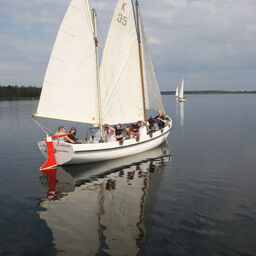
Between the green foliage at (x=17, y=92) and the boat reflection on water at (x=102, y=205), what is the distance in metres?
157

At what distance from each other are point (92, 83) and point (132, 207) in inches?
413

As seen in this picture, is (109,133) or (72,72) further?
(109,133)

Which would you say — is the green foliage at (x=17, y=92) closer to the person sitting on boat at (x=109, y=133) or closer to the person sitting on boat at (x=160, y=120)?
the person sitting on boat at (x=160, y=120)

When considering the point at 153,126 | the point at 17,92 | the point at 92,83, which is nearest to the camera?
the point at 92,83

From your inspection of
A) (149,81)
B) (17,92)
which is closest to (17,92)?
(17,92)

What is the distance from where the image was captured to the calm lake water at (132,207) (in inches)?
330

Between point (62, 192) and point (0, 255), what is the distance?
5599 millimetres

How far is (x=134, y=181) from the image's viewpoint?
49.2ft

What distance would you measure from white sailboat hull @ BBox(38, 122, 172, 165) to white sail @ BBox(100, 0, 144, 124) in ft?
8.60

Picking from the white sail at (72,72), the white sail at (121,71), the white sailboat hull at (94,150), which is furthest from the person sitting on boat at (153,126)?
the white sail at (72,72)

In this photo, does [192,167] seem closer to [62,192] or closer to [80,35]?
[62,192]

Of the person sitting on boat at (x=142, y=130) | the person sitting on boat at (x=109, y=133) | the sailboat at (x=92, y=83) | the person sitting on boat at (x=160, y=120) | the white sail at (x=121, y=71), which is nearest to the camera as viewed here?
the sailboat at (x=92, y=83)

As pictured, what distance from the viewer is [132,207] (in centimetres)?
1131

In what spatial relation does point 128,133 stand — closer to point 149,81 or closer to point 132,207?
point 149,81
